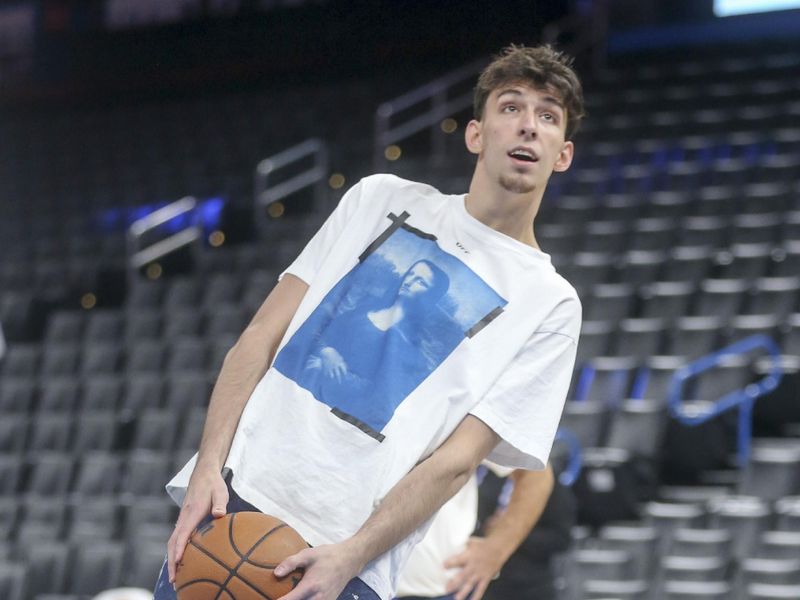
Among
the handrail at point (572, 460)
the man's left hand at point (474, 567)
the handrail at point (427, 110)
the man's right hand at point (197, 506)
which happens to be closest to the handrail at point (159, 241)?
the handrail at point (427, 110)

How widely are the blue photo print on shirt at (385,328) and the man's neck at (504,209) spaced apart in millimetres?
90

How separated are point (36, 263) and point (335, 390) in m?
8.46

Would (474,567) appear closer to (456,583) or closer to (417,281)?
(456,583)

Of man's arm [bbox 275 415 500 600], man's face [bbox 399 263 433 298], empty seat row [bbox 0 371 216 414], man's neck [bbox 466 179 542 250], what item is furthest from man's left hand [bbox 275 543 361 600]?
empty seat row [bbox 0 371 216 414]

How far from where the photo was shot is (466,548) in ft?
9.21

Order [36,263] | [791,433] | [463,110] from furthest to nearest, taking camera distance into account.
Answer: [463,110]
[36,263]
[791,433]

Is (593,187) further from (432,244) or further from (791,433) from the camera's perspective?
(432,244)

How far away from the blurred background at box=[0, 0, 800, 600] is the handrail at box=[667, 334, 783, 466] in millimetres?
11

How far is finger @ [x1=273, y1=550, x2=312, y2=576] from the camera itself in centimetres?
186

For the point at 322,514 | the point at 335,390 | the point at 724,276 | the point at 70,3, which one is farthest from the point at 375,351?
the point at 70,3

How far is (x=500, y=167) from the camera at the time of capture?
2174mm

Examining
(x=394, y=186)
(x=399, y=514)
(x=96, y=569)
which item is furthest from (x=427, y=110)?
(x=399, y=514)

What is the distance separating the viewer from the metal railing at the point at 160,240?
372 inches

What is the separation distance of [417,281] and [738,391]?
462cm
